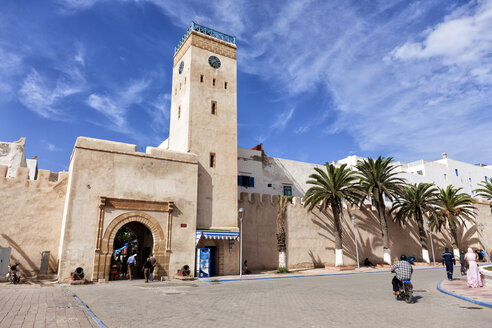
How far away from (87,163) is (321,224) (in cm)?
1959

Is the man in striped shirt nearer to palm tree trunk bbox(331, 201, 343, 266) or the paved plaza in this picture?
the paved plaza

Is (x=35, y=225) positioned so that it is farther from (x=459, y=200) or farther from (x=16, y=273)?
(x=459, y=200)

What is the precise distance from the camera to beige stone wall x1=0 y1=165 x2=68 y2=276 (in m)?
18.4

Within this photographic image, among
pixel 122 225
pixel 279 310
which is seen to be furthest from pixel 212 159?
pixel 279 310

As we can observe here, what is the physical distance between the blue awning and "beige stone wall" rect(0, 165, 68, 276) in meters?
8.41

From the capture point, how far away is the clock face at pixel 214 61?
25038 millimetres

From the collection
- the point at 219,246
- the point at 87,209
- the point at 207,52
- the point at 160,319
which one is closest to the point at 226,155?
the point at 219,246

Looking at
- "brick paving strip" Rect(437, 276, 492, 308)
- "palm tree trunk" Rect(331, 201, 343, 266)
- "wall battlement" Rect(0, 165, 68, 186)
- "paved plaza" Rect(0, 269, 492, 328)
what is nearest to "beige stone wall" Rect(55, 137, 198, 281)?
"wall battlement" Rect(0, 165, 68, 186)

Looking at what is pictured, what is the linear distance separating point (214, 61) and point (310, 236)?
16.4 m

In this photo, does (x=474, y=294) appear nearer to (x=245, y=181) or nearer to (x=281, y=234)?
(x=281, y=234)

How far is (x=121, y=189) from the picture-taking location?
18.7 meters

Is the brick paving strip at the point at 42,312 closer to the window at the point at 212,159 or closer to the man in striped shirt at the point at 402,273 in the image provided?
the man in striped shirt at the point at 402,273

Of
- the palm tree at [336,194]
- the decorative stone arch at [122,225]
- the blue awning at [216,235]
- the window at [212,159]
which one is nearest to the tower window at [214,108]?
the window at [212,159]

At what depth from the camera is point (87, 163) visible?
713 inches
